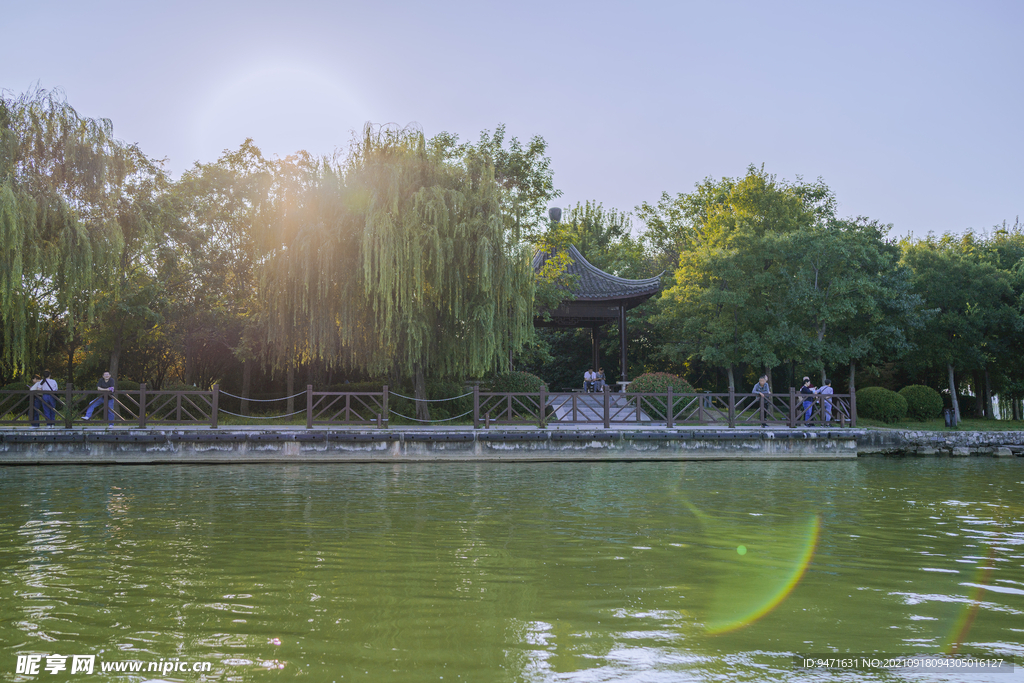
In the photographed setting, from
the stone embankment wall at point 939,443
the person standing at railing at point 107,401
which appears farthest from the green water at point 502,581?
the stone embankment wall at point 939,443

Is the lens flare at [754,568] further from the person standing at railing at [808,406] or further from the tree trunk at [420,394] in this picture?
the tree trunk at [420,394]

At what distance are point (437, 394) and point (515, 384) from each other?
7.30 feet

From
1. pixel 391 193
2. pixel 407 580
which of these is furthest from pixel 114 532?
pixel 391 193

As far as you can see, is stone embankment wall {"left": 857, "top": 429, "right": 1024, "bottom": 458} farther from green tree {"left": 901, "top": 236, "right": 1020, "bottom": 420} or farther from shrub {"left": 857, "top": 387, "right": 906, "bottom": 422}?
green tree {"left": 901, "top": 236, "right": 1020, "bottom": 420}

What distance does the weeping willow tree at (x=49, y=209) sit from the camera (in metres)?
14.0

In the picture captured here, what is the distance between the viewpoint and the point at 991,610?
447 cm

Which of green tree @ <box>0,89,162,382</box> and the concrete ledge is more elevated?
green tree @ <box>0,89,162,382</box>

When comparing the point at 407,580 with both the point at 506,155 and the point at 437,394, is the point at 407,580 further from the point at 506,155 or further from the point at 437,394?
the point at 506,155

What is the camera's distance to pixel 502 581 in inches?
201

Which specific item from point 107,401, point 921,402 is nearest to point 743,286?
point 921,402

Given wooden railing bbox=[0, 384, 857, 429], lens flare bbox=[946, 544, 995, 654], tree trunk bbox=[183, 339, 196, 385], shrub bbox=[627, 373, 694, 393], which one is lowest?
lens flare bbox=[946, 544, 995, 654]

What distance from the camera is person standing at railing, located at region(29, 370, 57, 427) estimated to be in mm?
14992

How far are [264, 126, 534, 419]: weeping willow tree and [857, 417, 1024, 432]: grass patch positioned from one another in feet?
40.2

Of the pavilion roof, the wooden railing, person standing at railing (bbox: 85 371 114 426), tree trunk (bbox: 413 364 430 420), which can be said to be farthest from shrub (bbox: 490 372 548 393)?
person standing at railing (bbox: 85 371 114 426)
